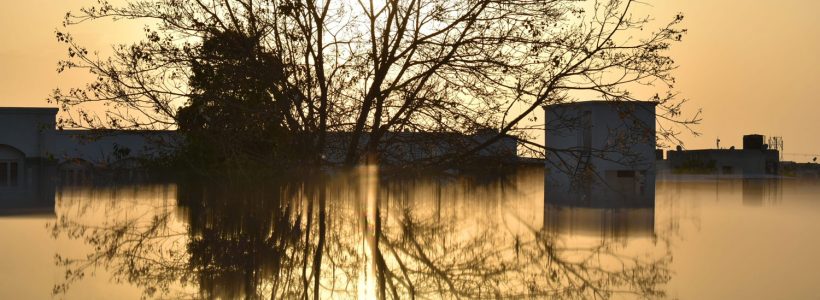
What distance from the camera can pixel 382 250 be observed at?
10.3 m

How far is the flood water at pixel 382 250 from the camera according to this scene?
25.8 ft

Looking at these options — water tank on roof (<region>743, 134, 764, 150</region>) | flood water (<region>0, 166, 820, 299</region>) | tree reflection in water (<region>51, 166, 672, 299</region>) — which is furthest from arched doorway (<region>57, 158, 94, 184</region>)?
water tank on roof (<region>743, 134, 764, 150</region>)

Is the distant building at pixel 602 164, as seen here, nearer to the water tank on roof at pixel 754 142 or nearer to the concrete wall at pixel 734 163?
the concrete wall at pixel 734 163

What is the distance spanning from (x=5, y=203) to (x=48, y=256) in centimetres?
1134

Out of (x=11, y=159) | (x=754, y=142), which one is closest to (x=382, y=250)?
(x=11, y=159)

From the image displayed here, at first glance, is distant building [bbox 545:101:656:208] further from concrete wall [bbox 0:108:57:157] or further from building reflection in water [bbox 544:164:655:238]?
concrete wall [bbox 0:108:57:157]

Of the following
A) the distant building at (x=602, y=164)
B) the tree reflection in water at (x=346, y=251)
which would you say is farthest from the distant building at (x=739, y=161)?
the tree reflection in water at (x=346, y=251)

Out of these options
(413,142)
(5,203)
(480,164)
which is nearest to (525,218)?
(480,164)

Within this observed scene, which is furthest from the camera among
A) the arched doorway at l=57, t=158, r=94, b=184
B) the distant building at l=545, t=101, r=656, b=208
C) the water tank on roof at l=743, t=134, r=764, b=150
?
the water tank on roof at l=743, t=134, r=764, b=150

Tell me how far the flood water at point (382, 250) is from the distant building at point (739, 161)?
132 ft

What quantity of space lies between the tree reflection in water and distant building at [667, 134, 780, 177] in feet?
142

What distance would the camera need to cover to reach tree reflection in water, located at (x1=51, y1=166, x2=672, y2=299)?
7.83 meters

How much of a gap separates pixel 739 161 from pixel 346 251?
53006 millimetres

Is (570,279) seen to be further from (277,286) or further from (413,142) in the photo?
(413,142)
